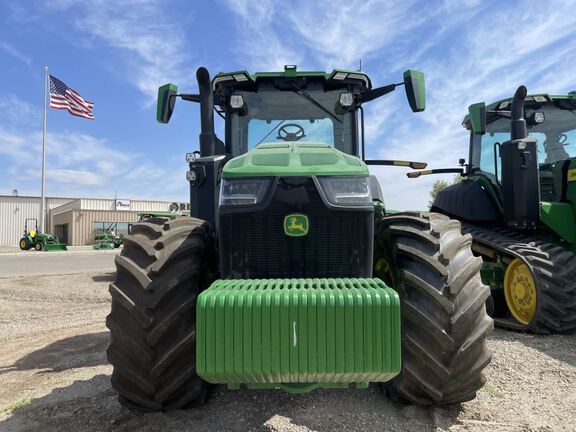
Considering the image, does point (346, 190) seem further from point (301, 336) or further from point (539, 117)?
point (539, 117)

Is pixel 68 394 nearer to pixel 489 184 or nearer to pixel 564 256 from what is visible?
pixel 564 256

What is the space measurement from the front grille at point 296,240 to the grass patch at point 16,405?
1.94 meters

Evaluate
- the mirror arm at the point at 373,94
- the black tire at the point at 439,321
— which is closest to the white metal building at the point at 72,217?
the mirror arm at the point at 373,94

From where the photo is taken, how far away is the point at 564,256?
214 inches

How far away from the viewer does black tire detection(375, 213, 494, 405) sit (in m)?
2.60

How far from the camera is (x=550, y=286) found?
5152 millimetres

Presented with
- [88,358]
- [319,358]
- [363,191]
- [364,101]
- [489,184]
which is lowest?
[88,358]

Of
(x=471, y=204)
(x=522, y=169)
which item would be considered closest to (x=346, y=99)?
(x=522, y=169)

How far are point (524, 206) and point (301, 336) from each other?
4927 millimetres

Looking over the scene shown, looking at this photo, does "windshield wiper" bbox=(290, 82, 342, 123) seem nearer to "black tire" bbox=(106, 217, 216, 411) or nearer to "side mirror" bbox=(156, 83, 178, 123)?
"side mirror" bbox=(156, 83, 178, 123)

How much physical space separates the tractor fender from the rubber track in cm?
135

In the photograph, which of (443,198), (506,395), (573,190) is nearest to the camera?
(506,395)

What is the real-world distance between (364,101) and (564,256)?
319 centimetres

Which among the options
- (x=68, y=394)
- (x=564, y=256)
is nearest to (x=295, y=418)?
(x=68, y=394)
